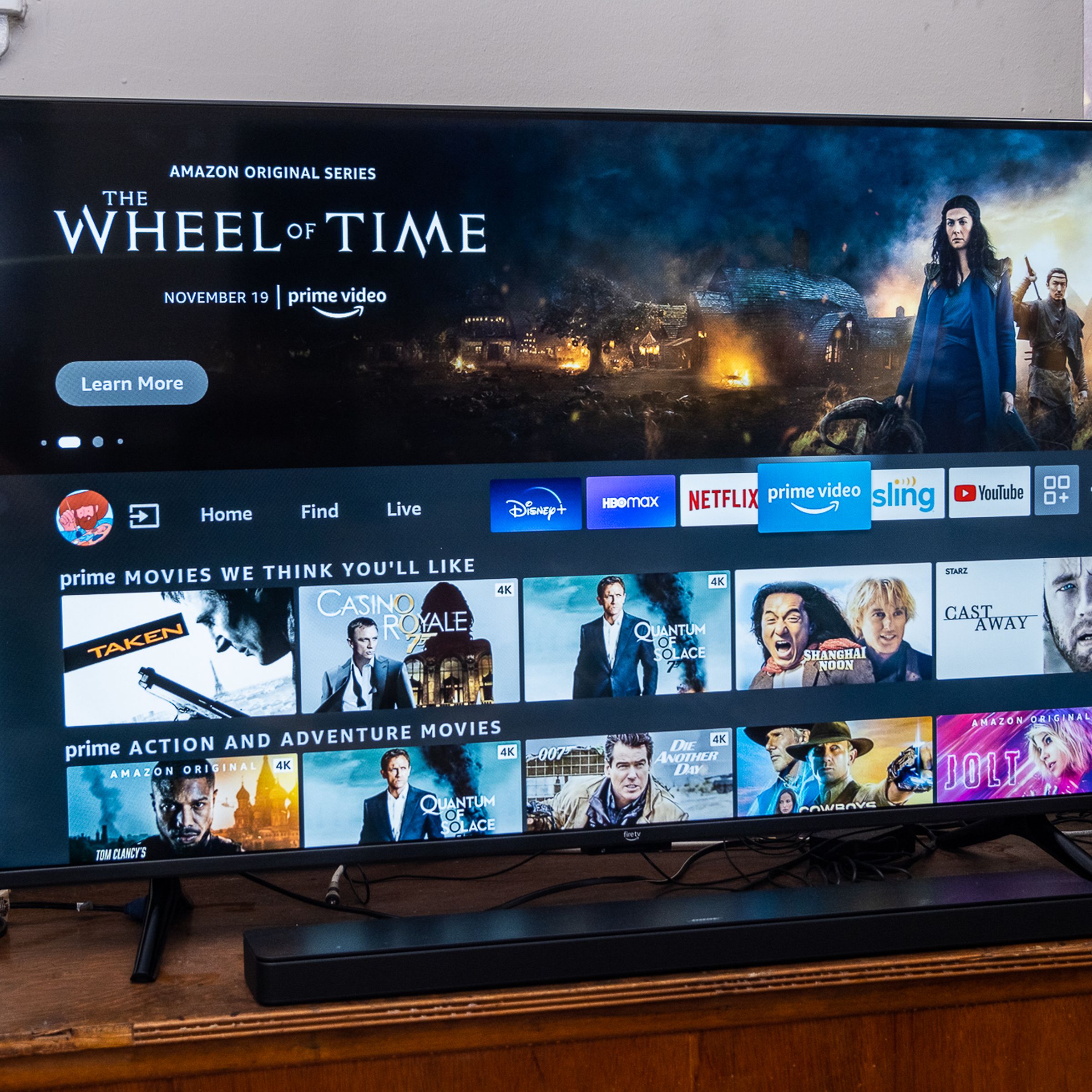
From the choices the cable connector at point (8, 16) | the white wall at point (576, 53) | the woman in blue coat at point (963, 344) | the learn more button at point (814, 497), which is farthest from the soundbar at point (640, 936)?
the cable connector at point (8, 16)

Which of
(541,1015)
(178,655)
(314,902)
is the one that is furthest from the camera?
(314,902)

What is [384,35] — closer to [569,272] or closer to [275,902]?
[569,272]

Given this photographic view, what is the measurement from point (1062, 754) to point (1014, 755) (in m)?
0.08

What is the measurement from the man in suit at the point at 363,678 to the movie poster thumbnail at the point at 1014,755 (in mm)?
785

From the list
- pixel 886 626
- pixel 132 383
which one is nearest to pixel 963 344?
pixel 886 626

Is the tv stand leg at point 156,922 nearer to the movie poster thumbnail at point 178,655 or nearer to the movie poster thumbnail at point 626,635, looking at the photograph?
the movie poster thumbnail at point 178,655

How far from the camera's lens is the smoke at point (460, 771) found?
1.34m

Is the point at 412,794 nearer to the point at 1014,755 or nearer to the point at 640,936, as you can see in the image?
the point at 640,936

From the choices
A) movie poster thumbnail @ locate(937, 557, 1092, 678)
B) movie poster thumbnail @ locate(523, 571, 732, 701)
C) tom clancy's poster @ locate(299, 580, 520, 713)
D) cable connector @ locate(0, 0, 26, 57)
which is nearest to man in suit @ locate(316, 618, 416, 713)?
tom clancy's poster @ locate(299, 580, 520, 713)

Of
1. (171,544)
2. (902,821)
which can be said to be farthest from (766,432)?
(171,544)

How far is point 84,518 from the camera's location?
1.26 meters

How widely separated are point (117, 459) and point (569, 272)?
0.63 metres

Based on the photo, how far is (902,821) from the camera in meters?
1.42

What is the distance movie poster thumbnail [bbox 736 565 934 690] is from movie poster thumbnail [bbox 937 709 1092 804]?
11cm
